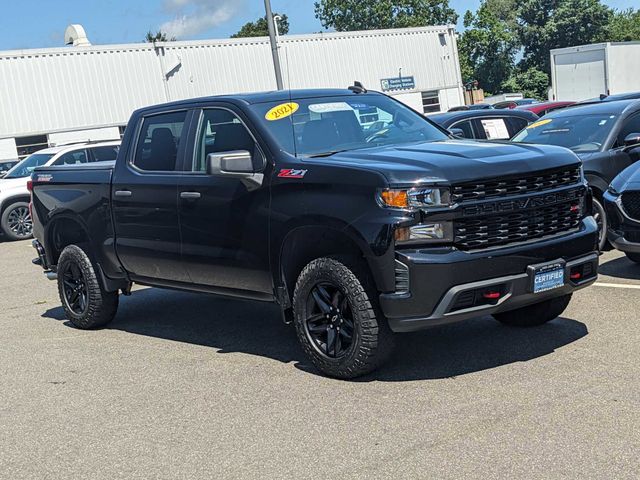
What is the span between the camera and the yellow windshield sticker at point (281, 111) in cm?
645

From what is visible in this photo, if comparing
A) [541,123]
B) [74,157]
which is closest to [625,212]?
[541,123]

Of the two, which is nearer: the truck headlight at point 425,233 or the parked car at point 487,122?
the truck headlight at point 425,233

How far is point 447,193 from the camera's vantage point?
529cm

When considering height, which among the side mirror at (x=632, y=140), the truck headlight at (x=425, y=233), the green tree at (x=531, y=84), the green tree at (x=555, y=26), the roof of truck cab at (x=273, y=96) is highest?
the green tree at (x=555, y=26)

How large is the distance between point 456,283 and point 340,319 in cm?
87

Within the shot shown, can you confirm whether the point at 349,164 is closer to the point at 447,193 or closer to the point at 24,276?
the point at 447,193

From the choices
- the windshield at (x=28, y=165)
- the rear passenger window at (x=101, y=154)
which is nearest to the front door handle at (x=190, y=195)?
the rear passenger window at (x=101, y=154)

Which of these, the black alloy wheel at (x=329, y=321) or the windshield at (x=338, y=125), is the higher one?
the windshield at (x=338, y=125)

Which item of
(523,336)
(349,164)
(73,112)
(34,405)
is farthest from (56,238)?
(73,112)

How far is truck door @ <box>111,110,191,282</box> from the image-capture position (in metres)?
6.93

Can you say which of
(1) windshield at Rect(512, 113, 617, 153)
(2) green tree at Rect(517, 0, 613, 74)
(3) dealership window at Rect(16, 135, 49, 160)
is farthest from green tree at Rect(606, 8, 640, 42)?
(1) windshield at Rect(512, 113, 617, 153)

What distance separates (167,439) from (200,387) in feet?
3.23

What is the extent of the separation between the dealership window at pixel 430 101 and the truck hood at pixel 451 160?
36.0 meters

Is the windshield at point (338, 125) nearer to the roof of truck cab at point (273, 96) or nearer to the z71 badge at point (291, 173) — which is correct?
the roof of truck cab at point (273, 96)
